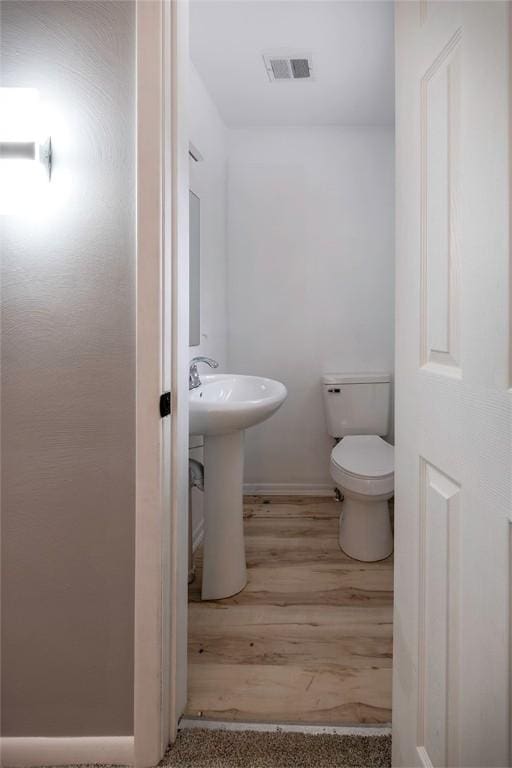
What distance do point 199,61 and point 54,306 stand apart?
184 centimetres

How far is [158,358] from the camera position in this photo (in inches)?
43.8

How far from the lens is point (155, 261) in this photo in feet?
3.59

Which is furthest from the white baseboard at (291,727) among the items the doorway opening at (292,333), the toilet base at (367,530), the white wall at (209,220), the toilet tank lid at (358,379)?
the toilet tank lid at (358,379)

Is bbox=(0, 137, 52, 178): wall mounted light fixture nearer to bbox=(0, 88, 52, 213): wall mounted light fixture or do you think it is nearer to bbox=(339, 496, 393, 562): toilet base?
bbox=(0, 88, 52, 213): wall mounted light fixture

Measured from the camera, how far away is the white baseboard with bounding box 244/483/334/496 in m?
3.18

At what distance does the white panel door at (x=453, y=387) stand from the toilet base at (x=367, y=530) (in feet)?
3.92

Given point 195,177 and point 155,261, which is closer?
point 155,261

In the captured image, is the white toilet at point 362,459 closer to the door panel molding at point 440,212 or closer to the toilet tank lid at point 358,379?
the toilet tank lid at point 358,379

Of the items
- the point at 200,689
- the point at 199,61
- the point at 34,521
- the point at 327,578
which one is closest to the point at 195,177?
the point at 199,61

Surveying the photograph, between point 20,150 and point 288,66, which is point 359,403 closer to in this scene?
point 288,66

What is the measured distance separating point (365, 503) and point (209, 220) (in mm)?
1814

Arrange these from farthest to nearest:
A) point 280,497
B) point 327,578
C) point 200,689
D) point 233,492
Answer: point 280,497 < point 327,578 < point 233,492 < point 200,689

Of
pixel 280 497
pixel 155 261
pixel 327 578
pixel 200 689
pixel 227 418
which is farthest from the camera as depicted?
pixel 280 497

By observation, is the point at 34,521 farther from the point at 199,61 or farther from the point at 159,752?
the point at 199,61
